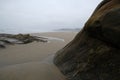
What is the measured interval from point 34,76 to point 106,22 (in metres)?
2.30

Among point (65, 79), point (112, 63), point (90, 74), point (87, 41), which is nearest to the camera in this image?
point (112, 63)

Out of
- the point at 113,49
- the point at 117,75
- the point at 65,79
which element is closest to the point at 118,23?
the point at 113,49

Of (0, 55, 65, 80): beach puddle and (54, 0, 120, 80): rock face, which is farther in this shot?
(0, 55, 65, 80): beach puddle

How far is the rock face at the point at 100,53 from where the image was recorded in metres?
3.22

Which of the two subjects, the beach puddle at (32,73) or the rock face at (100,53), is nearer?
the rock face at (100,53)

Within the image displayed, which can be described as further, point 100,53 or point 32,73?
point 32,73

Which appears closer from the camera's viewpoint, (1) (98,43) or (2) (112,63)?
(2) (112,63)

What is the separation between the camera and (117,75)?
10.0 feet

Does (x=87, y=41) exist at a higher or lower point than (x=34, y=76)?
higher

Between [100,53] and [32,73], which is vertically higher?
[100,53]

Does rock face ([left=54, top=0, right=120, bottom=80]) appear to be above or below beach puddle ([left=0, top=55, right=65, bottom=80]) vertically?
above

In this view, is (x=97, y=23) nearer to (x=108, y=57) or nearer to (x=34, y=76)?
(x=108, y=57)

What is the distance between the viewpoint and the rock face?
10.6ft

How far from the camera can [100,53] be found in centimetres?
363
